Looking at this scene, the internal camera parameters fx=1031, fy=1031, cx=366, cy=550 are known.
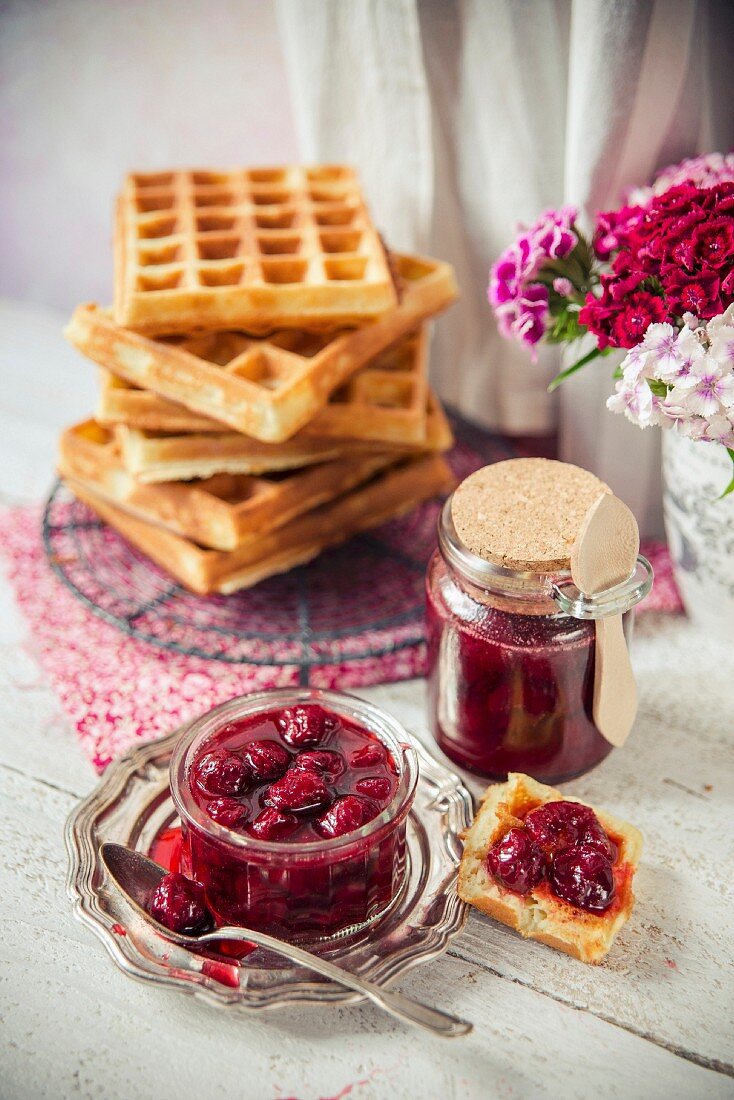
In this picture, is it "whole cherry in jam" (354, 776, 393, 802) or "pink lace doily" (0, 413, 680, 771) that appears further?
"pink lace doily" (0, 413, 680, 771)

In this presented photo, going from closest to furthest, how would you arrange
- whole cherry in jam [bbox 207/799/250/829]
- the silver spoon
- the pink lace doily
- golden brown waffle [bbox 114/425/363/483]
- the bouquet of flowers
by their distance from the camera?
the silver spoon < whole cherry in jam [bbox 207/799/250/829] < the bouquet of flowers < the pink lace doily < golden brown waffle [bbox 114/425/363/483]

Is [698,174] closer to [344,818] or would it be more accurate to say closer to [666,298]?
[666,298]

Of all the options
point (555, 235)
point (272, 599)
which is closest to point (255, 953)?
point (272, 599)

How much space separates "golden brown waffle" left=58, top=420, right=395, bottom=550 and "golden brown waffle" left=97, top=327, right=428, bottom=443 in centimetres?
7

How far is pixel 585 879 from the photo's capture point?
3.52 ft

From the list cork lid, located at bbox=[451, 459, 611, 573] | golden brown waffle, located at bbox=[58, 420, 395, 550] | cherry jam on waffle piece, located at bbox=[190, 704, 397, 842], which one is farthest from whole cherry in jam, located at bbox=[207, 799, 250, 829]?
golden brown waffle, located at bbox=[58, 420, 395, 550]

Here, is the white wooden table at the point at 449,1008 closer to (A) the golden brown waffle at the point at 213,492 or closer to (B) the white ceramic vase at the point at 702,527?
(B) the white ceramic vase at the point at 702,527

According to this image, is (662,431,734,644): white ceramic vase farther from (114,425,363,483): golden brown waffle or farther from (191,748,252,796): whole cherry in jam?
(191,748,252,796): whole cherry in jam

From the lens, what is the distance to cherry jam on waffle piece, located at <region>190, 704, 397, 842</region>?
1041mm

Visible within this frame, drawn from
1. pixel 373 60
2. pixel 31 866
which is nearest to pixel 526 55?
pixel 373 60

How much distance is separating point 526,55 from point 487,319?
479mm

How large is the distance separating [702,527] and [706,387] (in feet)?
1.11

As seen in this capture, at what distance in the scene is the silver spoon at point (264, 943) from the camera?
37.1 inches

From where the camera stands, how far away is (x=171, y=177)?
1.90m
